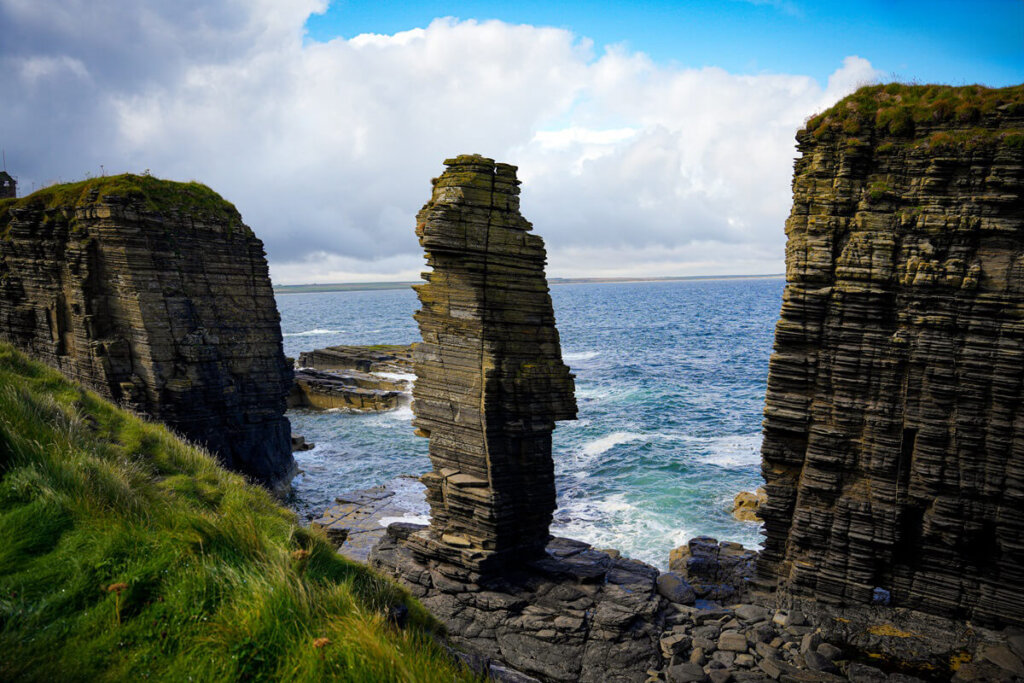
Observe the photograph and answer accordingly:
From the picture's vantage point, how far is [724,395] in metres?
51.7

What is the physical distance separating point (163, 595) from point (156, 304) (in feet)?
73.5

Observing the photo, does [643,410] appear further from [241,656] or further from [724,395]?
[241,656]

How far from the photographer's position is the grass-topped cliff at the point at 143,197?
23.9 m

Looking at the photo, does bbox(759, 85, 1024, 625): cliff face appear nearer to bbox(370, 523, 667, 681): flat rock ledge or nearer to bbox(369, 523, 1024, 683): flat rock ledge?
Result: bbox(369, 523, 1024, 683): flat rock ledge

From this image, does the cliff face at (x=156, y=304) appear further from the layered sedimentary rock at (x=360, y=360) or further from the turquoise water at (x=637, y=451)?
the layered sedimentary rock at (x=360, y=360)

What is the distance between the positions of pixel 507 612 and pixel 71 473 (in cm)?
1148

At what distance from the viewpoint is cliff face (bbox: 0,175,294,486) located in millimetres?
24156

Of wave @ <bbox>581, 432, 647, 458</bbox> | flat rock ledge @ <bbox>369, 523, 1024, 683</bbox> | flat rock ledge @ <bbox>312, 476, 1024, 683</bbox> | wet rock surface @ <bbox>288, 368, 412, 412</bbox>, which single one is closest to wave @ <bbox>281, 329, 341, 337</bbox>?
wet rock surface @ <bbox>288, 368, 412, 412</bbox>

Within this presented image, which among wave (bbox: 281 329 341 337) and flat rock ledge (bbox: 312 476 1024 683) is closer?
flat rock ledge (bbox: 312 476 1024 683)

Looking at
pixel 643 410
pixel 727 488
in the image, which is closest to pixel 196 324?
pixel 727 488

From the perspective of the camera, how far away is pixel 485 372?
55.4 feet

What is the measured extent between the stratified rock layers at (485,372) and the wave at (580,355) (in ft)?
185

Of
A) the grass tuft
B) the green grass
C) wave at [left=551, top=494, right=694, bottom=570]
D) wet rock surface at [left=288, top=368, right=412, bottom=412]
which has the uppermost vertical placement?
the grass tuft

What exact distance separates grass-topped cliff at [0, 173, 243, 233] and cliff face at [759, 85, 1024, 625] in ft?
78.7
